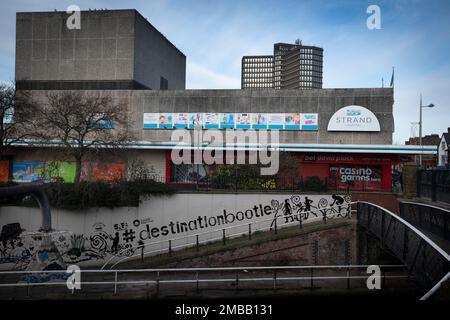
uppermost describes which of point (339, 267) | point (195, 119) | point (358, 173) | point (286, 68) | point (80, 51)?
point (286, 68)

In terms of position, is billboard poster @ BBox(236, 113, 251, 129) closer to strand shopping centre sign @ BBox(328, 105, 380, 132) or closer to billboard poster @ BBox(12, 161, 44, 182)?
strand shopping centre sign @ BBox(328, 105, 380, 132)

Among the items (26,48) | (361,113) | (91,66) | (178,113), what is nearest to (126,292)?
(178,113)

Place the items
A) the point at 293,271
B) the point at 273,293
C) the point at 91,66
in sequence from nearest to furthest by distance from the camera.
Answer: the point at 273,293
the point at 293,271
the point at 91,66

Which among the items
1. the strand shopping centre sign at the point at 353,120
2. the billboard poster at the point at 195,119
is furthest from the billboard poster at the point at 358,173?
the billboard poster at the point at 195,119

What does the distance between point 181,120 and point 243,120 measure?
445cm

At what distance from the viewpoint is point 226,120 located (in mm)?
25781

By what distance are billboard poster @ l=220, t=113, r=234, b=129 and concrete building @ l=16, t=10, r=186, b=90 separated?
27.0 feet

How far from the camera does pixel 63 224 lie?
16.1 metres

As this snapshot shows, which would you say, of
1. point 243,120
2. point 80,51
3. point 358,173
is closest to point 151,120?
point 243,120

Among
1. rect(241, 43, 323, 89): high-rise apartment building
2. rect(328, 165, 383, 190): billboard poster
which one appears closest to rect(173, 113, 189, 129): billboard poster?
rect(328, 165, 383, 190): billboard poster

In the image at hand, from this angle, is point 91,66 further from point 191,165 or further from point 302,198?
point 302,198

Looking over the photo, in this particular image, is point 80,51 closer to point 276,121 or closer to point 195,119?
point 195,119

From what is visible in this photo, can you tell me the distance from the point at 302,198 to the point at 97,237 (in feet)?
31.3

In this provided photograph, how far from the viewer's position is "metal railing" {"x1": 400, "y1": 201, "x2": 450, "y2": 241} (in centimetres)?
871
